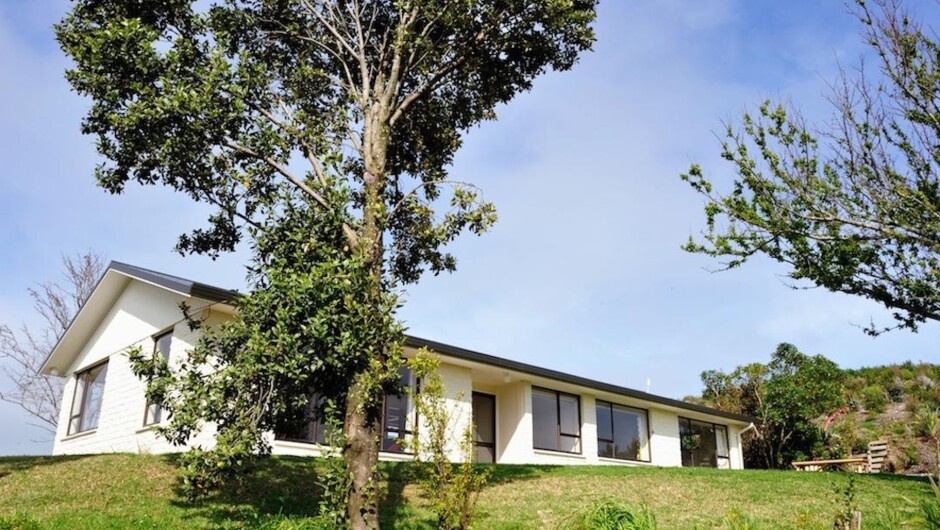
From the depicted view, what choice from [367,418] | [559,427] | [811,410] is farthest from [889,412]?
[367,418]

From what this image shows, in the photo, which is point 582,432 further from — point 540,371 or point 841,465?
point 841,465

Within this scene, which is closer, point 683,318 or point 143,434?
point 143,434

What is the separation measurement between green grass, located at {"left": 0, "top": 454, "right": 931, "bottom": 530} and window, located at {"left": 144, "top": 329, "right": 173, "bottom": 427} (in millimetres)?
2087

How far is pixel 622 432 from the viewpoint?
25844mm

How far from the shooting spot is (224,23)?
13.7 m

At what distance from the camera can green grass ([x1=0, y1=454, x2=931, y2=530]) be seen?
1099cm

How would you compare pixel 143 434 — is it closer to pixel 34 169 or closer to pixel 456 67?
pixel 34 169

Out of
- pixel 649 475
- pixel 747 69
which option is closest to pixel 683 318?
pixel 649 475

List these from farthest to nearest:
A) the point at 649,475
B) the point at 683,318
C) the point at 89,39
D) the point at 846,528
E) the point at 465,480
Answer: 1. the point at 683,318
2. the point at 649,475
3. the point at 89,39
4. the point at 465,480
5. the point at 846,528

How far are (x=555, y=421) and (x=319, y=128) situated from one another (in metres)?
14.3

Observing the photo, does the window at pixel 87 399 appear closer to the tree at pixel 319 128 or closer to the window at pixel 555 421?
the tree at pixel 319 128

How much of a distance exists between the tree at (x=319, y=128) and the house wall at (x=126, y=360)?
520 centimetres

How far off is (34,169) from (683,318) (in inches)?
650

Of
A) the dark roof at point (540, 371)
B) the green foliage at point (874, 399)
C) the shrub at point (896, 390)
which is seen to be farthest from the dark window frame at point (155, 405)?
the shrub at point (896, 390)
